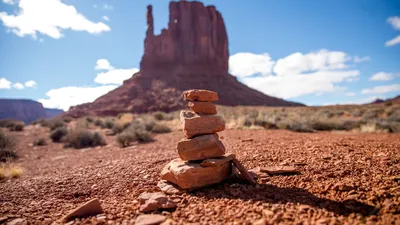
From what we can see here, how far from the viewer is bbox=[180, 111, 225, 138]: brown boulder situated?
4625mm

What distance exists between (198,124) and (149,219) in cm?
202

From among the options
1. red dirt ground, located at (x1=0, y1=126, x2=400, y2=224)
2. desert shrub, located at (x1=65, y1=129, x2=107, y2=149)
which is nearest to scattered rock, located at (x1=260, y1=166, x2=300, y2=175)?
red dirt ground, located at (x1=0, y1=126, x2=400, y2=224)

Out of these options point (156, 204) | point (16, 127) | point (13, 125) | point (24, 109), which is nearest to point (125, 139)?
point (156, 204)

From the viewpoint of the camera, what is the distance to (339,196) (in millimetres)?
3436

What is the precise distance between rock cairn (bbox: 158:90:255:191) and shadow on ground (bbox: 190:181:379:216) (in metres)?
0.20

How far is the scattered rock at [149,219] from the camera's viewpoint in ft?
10.3

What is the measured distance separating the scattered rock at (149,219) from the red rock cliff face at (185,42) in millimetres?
63555

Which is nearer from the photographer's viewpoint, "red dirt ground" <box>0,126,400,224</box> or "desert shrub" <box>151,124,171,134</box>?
"red dirt ground" <box>0,126,400,224</box>

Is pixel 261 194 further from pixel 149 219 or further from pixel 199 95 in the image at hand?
pixel 199 95

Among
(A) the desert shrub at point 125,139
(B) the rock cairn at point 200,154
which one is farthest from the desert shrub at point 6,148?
(B) the rock cairn at point 200,154

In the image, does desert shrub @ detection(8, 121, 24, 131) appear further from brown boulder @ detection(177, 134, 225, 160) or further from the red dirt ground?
brown boulder @ detection(177, 134, 225, 160)

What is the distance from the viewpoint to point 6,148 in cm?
1112

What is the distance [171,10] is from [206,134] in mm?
73537

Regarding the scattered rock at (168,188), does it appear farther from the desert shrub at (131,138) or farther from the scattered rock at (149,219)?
the desert shrub at (131,138)
